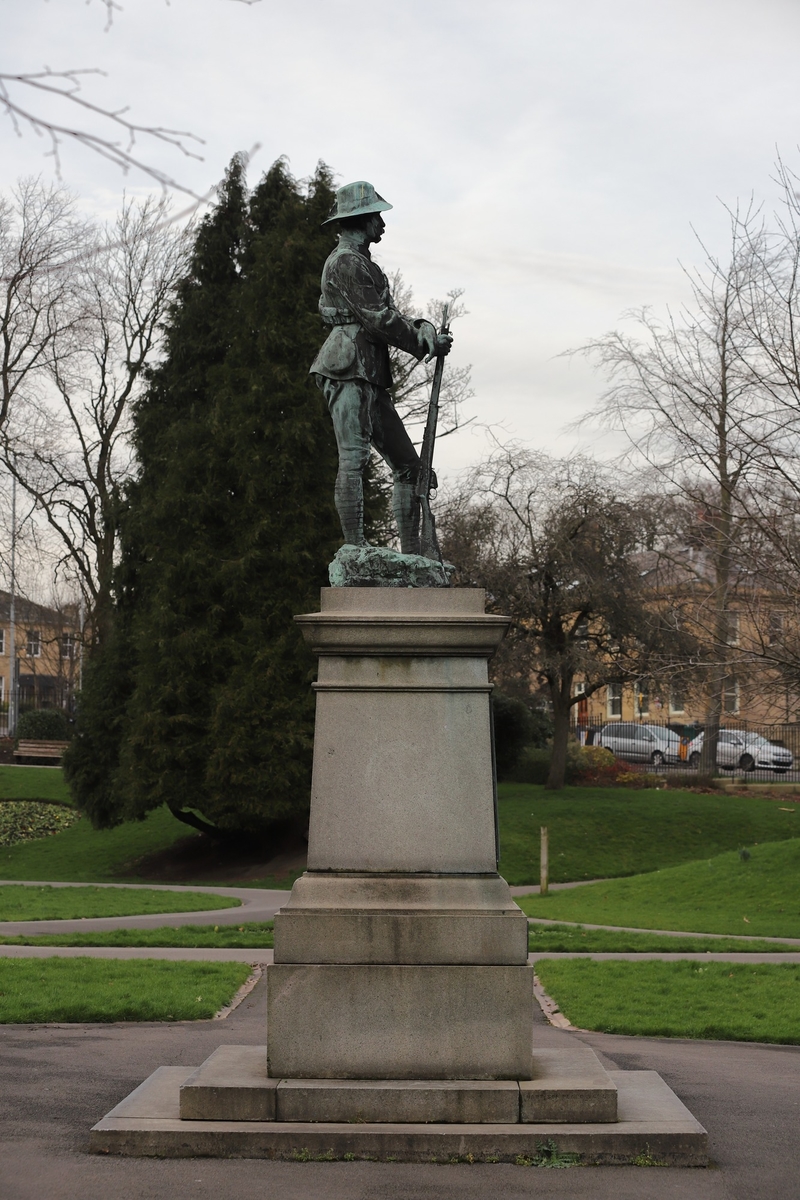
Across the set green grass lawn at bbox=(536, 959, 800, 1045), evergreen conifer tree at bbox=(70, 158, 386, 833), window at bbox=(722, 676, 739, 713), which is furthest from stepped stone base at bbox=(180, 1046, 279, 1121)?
evergreen conifer tree at bbox=(70, 158, 386, 833)

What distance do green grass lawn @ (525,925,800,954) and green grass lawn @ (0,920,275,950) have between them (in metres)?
3.07

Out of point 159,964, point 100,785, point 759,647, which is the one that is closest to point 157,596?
point 100,785

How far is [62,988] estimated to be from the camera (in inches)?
408

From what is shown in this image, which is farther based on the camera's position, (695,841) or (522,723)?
(522,723)

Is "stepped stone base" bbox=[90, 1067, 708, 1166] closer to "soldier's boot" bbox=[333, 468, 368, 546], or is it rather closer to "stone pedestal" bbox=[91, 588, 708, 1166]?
"stone pedestal" bbox=[91, 588, 708, 1166]

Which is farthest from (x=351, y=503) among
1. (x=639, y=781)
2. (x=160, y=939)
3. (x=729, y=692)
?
(x=639, y=781)

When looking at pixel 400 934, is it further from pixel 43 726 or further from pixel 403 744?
pixel 43 726

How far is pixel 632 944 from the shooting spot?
559 inches

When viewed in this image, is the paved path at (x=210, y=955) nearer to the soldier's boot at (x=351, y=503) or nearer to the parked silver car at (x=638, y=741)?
the soldier's boot at (x=351, y=503)

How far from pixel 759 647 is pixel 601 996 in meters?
9.20

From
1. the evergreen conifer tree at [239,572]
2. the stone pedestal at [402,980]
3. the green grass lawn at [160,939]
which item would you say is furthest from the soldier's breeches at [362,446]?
the evergreen conifer tree at [239,572]

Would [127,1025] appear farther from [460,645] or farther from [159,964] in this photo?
[460,645]

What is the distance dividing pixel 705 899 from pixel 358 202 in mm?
15082

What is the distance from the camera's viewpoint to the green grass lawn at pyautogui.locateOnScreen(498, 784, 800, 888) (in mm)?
26031
